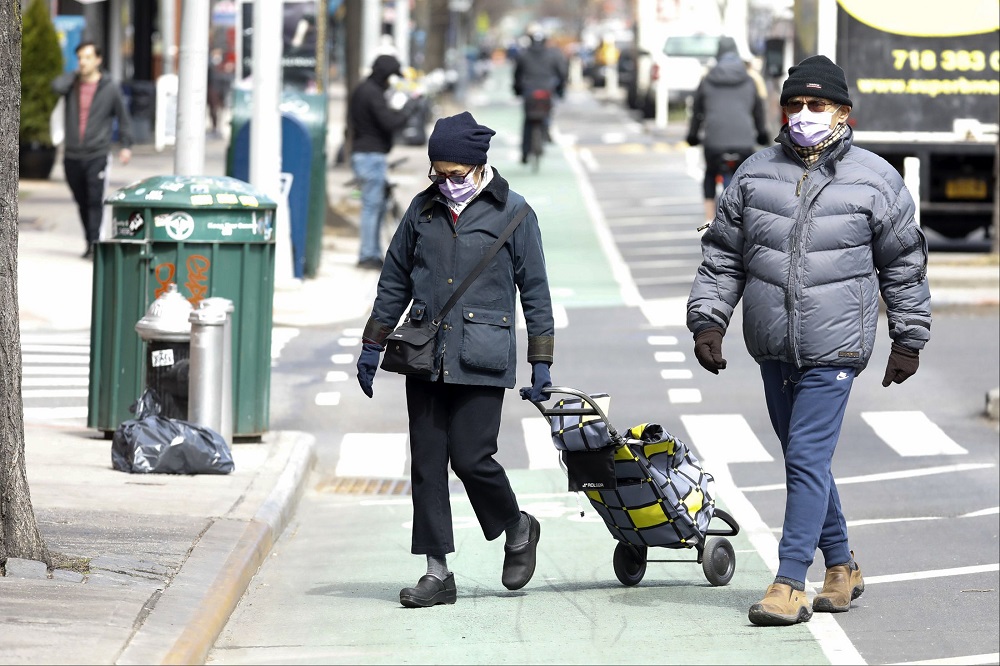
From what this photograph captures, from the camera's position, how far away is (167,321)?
31.7 ft

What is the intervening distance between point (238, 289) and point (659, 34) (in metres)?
37.0

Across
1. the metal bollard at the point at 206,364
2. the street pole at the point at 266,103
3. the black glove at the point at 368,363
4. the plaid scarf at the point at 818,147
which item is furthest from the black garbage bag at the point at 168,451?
the street pole at the point at 266,103

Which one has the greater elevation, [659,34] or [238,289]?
[659,34]

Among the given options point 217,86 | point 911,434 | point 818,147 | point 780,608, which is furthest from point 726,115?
point 217,86

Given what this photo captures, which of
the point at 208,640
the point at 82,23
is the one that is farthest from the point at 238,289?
the point at 82,23

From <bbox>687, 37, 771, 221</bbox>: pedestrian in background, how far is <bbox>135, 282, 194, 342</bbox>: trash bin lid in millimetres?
9814

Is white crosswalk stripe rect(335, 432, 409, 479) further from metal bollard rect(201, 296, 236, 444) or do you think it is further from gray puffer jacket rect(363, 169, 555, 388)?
gray puffer jacket rect(363, 169, 555, 388)

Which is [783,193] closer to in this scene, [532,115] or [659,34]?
[532,115]

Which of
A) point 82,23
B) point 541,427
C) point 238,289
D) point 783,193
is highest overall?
point 82,23

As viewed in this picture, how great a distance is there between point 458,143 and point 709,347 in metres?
1.16

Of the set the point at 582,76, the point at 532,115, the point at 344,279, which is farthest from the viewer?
the point at 582,76

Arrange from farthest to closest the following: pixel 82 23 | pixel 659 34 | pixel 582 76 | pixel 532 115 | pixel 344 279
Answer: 1. pixel 582 76
2. pixel 659 34
3. pixel 82 23
4. pixel 532 115
5. pixel 344 279

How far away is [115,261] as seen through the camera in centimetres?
1002

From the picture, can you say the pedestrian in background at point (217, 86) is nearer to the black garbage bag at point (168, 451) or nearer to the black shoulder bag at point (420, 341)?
the black garbage bag at point (168, 451)
